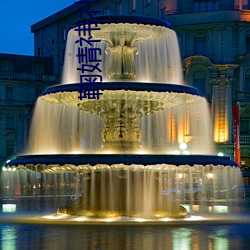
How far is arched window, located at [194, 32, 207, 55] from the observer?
64188 mm

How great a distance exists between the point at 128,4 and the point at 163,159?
181 feet

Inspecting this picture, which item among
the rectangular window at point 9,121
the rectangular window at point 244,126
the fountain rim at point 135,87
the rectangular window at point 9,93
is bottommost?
the fountain rim at point 135,87

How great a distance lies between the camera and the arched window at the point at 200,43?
211 ft

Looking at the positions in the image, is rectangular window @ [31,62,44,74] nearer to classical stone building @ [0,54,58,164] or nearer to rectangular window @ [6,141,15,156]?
classical stone building @ [0,54,58,164]

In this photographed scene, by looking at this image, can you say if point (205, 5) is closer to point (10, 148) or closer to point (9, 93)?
point (9, 93)

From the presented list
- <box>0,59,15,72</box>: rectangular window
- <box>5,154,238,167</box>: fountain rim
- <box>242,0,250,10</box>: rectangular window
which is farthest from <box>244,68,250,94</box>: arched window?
<box>5,154,238,167</box>: fountain rim

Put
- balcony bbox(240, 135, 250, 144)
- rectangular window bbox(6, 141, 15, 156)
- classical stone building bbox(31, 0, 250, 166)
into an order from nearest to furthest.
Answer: classical stone building bbox(31, 0, 250, 166)
balcony bbox(240, 135, 250, 144)
rectangular window bbox(6, 141, 15, 156)

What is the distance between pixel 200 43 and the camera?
211 feet

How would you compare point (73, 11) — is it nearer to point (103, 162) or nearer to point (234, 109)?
point (234, 109)

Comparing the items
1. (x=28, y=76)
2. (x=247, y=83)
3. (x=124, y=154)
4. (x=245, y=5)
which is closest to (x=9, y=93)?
(x=28, y=76)

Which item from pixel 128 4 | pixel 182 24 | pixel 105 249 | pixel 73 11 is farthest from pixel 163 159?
pixel 73 11

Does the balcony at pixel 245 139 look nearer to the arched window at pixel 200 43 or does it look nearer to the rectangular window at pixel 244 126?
the rectangular window at pixel 244 126

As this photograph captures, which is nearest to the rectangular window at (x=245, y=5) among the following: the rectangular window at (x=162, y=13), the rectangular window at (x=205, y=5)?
the rectangular window at (x=205, y=5)

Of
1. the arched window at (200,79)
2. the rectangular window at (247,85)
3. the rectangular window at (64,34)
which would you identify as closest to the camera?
the rectangular window at (247,85)
